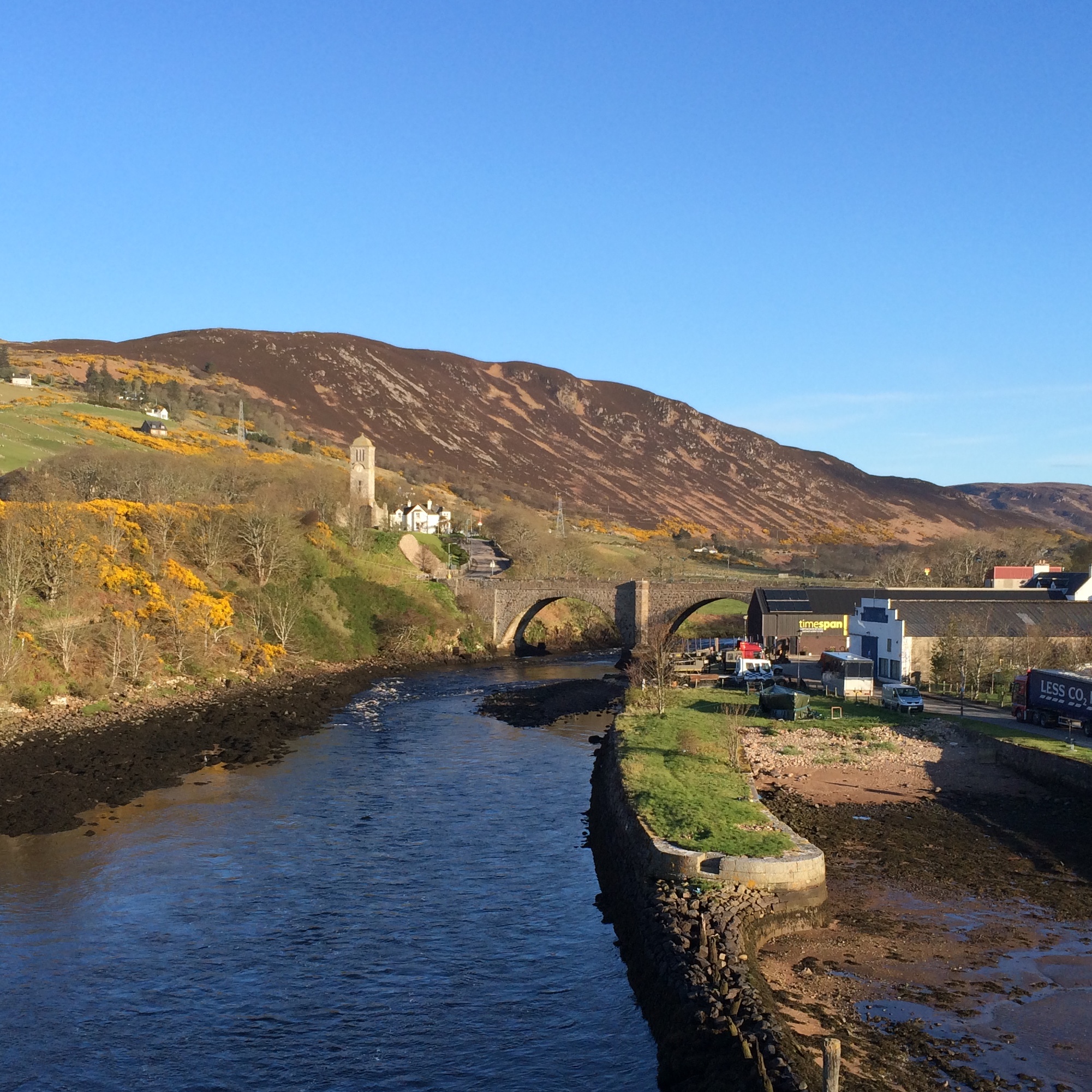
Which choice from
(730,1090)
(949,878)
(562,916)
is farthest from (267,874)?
(949,878)

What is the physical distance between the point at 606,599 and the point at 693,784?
5534 cm

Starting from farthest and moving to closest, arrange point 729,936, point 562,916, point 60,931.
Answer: point 562,916 < point 60,931 < point 729,936

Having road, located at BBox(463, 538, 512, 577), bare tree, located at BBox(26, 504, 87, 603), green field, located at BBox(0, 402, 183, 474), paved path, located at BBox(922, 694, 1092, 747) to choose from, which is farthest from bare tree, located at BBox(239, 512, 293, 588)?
paved path, located at BBox(922, 694, 1092, 747)

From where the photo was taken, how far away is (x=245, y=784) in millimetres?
39500

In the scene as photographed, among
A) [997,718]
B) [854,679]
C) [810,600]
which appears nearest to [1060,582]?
[810,600]

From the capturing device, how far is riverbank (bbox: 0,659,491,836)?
3553cm

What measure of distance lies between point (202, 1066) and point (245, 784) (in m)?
21.3

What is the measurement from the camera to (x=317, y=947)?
79.2ft

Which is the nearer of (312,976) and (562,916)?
(312,976)

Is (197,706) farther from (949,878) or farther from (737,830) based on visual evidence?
(949,878)

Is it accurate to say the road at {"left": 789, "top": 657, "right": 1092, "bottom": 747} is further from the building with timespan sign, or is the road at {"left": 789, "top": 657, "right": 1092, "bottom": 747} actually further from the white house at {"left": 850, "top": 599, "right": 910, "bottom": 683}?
the building with timespan sign

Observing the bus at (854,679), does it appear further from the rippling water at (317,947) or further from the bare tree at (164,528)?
the bare tree at (164,528)

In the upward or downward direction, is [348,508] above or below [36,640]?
above

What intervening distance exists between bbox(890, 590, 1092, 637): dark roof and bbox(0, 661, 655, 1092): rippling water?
3178 centimetres
